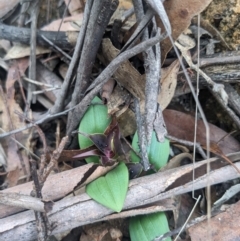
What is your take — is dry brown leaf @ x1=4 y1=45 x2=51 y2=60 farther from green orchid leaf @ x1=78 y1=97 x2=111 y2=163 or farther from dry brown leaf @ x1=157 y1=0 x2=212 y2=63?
dry brown leaf @ x1=157 y1=0 x2=212 y2=63

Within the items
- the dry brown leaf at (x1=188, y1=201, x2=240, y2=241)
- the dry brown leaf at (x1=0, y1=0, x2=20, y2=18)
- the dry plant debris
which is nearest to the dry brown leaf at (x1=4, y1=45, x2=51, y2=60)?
the dry plant debris

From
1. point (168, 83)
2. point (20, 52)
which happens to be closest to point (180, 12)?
point (168, 83)

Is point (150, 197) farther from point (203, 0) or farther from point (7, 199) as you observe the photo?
point (203, 0)

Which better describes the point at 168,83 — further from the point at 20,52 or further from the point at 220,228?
the point at 20,52

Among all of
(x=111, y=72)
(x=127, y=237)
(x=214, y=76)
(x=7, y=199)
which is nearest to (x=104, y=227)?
(x=127, y=237)

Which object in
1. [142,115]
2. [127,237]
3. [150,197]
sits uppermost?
[142,115]

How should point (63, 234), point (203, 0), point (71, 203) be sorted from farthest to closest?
point (63, 234) < point (71, 203) < point (203, 0)
